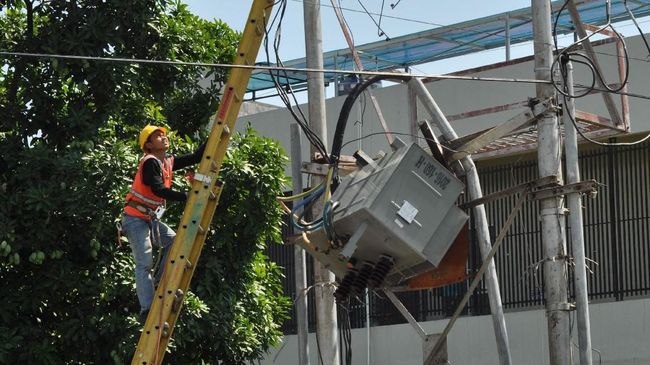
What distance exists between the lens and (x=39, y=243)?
46.0 feet

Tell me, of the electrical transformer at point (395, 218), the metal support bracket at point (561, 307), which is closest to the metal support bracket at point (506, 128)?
the electrical transformer at point (395, 218)

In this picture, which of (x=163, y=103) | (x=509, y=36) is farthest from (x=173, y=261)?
(x=509, y=36)

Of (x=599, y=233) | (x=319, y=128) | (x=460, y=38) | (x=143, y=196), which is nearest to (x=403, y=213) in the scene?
(x=143, y=196)

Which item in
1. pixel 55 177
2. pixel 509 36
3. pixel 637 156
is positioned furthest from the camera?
pixel 509 36

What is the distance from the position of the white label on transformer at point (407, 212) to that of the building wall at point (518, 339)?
521 centimetres

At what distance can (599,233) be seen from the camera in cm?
1742

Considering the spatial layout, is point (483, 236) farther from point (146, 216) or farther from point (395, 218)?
point (146, 216)

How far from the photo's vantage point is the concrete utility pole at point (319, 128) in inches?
513

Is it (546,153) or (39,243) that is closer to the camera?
(546,153)

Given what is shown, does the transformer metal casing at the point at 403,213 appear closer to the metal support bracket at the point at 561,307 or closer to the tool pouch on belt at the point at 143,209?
the metal support bracket at the point at 561,307

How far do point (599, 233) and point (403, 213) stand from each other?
7.69 m

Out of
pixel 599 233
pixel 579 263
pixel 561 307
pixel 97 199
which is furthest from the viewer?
pixel 599 233

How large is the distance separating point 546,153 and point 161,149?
3.31m

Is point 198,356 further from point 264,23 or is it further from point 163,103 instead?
Result: point 264,23
